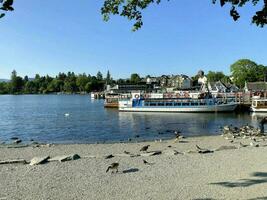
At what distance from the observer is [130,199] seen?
13.4 m

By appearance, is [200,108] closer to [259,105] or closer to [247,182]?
[259,105]

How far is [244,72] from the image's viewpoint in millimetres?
165250

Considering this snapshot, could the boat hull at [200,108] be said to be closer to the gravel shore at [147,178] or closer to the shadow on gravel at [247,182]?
the gravel shore at [147,178]

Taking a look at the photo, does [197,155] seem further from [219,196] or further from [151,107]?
[151,107]

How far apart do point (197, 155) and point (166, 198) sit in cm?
982

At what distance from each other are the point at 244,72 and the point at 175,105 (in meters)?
86.4

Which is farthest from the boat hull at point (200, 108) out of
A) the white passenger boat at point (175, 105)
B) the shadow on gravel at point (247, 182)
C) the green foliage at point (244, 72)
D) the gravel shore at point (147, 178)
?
the green foliage at point (244, 72)

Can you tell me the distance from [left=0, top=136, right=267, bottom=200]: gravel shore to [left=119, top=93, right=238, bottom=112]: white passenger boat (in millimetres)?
62272

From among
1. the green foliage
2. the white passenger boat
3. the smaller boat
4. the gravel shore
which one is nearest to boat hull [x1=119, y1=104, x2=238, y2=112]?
the white passenger boat

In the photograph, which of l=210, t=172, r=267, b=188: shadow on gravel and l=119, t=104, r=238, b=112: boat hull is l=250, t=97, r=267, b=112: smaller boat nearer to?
l=119, t=104, r=238, b=112: boat hull

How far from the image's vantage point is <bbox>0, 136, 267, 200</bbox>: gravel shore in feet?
46.2

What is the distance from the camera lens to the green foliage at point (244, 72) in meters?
164

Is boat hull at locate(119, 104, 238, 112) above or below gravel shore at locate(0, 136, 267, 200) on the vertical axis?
below

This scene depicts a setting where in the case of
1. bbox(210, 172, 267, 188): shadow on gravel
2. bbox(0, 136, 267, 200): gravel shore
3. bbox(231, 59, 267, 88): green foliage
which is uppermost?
bbox(231, 59, 267, 88): green foliage
